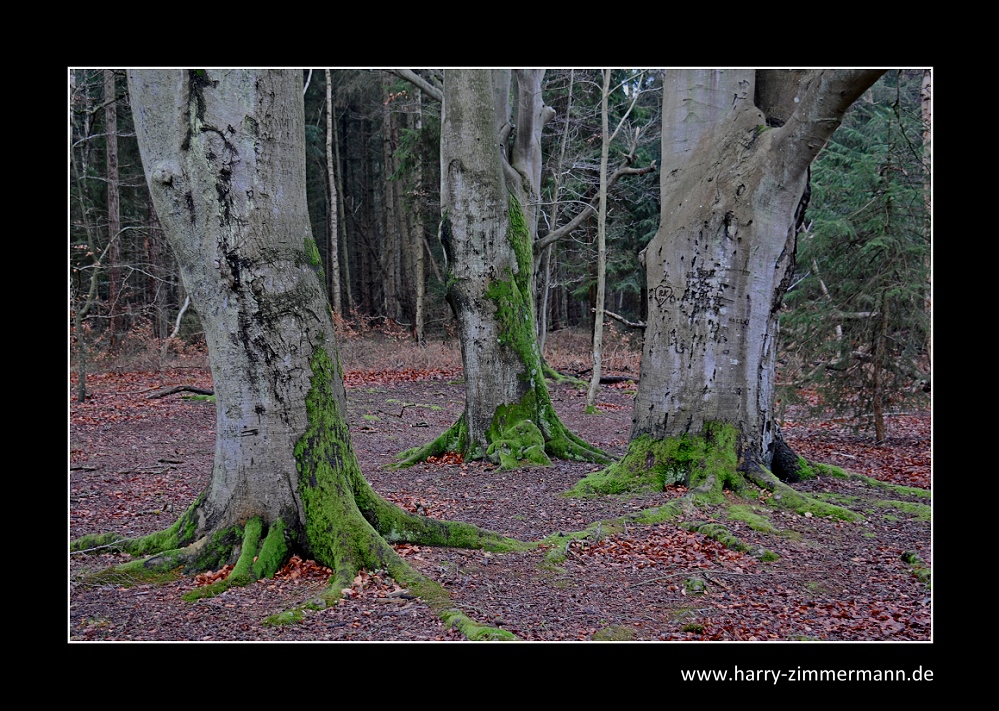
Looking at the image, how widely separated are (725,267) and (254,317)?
4.39 m

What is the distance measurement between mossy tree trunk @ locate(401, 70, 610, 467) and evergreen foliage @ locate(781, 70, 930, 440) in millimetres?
3794

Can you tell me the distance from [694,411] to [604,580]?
2.46 metres

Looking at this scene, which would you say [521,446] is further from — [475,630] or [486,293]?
[475,630]

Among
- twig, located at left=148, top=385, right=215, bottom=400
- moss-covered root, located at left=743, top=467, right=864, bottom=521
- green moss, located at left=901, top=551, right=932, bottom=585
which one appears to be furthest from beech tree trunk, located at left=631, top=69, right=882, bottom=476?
twig, located at left=148, top=385, right=215, bottom=400

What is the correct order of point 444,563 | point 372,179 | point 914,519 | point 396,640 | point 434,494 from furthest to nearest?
point 372,179 → point 434,494 → point 914,519 → point 444,563 → point 396,640

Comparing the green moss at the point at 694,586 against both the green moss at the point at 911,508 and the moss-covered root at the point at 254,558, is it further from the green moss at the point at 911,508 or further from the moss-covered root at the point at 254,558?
the moss-covered root at the point at 254,558

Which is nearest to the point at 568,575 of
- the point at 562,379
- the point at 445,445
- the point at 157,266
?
the point at 445,445

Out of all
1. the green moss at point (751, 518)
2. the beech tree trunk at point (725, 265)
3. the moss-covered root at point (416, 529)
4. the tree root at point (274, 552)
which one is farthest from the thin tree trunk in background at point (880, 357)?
the tree root at point (274, 552)

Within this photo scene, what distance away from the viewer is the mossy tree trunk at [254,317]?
448 centimetres

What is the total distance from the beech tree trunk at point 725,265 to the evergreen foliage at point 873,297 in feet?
10.1

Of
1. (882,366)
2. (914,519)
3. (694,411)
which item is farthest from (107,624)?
(882,366)

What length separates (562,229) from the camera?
53.4ft

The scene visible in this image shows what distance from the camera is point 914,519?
577 cm

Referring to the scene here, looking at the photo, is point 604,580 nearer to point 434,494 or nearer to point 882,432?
point 434,494
